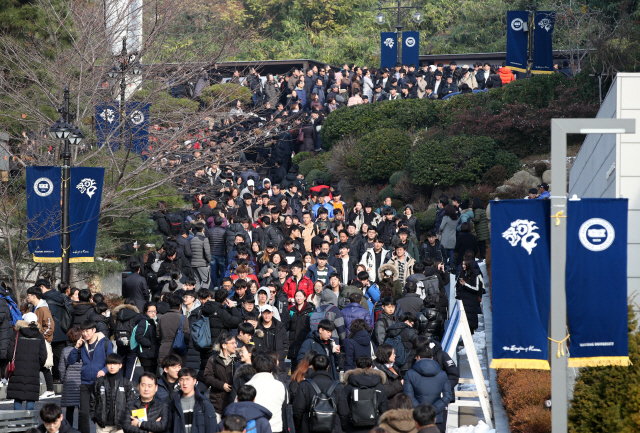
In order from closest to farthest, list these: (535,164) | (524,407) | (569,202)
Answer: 1. (569,202)
2. (524,407)
3. (535,164)

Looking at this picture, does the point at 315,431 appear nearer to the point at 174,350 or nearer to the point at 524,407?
the point at 524,407

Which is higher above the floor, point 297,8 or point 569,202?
point 297,8

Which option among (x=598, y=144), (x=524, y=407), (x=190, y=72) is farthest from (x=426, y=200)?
(x=524, y=407)

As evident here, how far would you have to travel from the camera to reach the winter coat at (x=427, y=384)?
867 centimetres

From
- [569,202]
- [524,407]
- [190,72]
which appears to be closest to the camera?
[569,202]

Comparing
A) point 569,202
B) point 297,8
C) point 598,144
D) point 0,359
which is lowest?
point 0,359

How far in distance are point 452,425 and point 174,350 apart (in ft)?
13.3

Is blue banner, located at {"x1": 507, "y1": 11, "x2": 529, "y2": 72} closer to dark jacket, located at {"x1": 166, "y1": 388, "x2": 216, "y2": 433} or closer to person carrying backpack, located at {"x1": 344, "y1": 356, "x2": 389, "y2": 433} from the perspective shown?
person carrying backpack, located at {"x1": 344, "y1": 356, "x2": 389, "y2": 433}

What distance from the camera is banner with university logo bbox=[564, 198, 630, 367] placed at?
6695mm

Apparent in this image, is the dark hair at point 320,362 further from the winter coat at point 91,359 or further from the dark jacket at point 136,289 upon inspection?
the dark jacket at point 136,289

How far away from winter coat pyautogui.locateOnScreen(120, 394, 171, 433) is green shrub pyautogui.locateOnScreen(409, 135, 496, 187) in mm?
18046

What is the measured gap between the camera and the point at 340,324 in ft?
37.4

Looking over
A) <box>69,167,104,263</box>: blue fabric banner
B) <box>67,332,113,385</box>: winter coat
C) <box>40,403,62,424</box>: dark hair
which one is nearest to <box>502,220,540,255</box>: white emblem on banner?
<box>40,403,62,424</box>: dark hair

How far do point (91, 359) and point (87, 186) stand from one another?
230 inches
